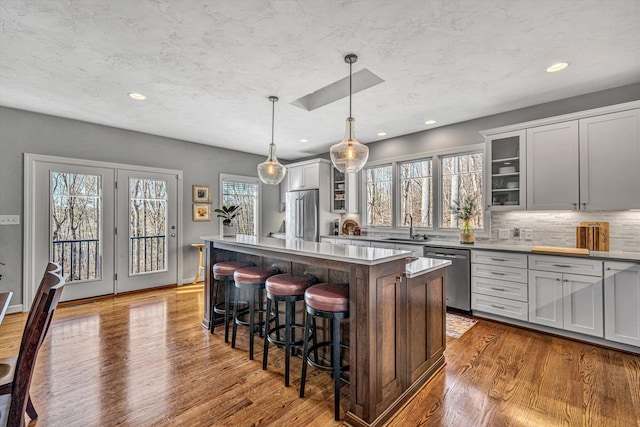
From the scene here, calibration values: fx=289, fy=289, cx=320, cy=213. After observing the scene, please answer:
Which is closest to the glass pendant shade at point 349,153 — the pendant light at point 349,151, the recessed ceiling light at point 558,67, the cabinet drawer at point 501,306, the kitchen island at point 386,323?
the pendant light at point 349,151

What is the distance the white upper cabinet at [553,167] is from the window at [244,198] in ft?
16.4

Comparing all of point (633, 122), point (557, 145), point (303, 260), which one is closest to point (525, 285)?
point (557, 145)

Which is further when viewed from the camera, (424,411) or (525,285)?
(525,285)

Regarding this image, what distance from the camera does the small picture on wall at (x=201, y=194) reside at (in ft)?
18.2

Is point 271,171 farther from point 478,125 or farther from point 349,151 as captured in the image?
point 478,125

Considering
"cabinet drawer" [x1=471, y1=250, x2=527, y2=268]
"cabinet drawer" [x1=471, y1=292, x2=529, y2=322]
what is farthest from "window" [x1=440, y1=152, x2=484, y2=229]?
"cabinet drawer" [x1=471, y1=292, x2=529, y2=322]

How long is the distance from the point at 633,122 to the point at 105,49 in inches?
197

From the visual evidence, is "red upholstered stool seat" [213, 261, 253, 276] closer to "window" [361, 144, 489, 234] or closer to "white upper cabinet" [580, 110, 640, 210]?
"window" [361, 144, 489, 234]

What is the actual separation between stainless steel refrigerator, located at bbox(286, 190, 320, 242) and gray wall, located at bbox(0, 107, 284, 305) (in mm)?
1200

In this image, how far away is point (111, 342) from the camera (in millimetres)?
2973

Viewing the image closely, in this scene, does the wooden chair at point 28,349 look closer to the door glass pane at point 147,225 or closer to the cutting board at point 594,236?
the door glass pane at point 147,225

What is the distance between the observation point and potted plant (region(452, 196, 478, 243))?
3.97 m

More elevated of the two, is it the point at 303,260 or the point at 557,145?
the point at 557,145

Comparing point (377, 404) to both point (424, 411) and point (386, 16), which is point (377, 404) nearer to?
point (424, 411)
